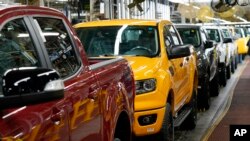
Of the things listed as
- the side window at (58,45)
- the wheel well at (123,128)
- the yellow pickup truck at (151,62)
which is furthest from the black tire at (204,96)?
the side window at (58,45)

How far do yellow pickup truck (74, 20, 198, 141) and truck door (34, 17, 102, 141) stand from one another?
2540 mm

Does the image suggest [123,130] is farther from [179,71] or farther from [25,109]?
[179,71]

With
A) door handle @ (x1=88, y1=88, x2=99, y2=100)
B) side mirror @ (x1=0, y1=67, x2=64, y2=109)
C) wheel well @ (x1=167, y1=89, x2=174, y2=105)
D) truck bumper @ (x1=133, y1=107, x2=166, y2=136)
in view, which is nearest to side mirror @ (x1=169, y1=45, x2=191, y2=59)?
wheel well @ (x1=167, y1=89, x2=174, y2=105)

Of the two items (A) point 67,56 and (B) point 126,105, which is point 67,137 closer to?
(A) point 67,56

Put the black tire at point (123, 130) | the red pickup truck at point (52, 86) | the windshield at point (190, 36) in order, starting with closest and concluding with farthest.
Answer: the red pickup truck at point (52, 86) → the black tire at point (123, 130) → the windshield at point (190, 36)

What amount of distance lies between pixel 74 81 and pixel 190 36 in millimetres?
9085

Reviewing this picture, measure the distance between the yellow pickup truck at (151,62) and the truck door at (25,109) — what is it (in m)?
3.40

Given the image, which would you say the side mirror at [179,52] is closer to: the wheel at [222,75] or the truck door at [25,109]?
the truck door at [25,109]

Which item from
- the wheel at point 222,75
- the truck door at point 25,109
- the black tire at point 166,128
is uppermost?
the truck door at point 25,109

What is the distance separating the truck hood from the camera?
6539 mm

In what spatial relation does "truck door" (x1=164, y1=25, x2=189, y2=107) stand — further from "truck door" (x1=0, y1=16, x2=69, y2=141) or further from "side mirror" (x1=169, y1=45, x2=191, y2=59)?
"truck door" (x1=0, y1=16, x2=69, y2=141)

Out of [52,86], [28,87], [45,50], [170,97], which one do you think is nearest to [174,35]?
[170,97]

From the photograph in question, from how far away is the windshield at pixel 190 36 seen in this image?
40.1 ft

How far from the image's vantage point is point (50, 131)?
286cm
